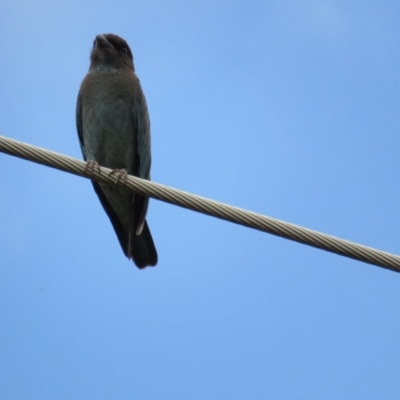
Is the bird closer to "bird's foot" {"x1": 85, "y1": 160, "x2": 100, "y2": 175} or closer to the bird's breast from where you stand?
the bird's breast

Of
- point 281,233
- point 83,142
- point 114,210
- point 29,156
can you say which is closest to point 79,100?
point 83,142

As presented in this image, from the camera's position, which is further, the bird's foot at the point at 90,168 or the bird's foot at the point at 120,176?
the bird's foot at the point at 120,176

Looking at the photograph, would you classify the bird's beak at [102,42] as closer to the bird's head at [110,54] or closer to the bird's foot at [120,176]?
the bird's head at [110,54]


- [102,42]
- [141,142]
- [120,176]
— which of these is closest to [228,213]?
[120,176]

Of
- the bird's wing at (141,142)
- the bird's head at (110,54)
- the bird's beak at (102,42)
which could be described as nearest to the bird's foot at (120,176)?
the bird's wing at (141,142)

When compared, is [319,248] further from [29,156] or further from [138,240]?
[138,240]

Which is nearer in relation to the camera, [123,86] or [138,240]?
[138,240]

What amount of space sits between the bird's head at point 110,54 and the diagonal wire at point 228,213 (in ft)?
13.9

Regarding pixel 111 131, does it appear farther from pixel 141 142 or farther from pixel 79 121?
pixel 79 121

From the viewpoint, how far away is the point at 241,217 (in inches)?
213

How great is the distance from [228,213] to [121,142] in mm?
3971

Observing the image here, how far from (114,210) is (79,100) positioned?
55.2 inches

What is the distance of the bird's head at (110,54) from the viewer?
10000mm

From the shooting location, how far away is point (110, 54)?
10.0 meters
